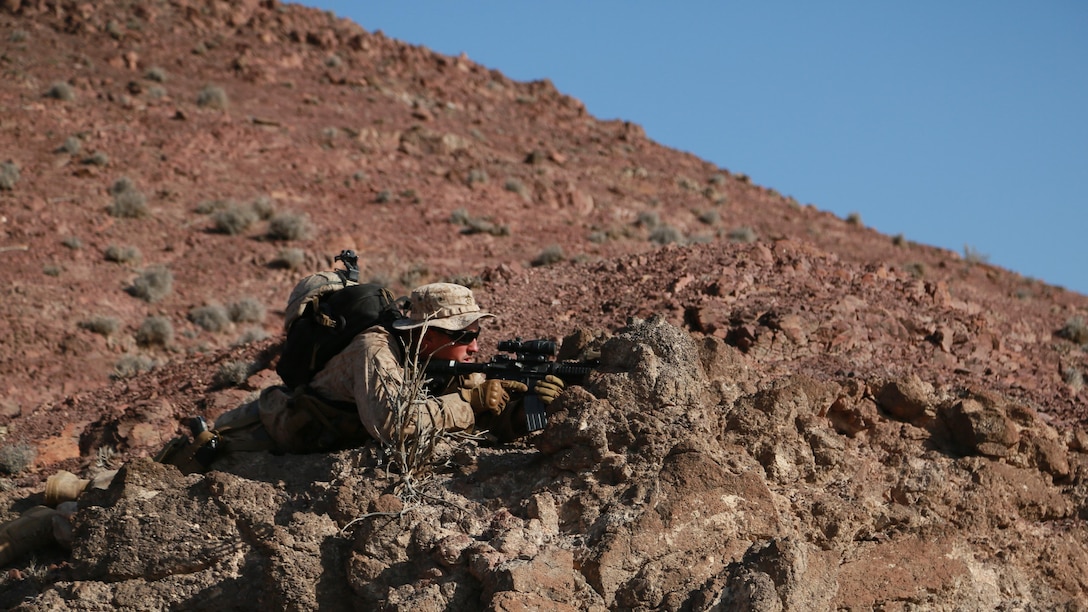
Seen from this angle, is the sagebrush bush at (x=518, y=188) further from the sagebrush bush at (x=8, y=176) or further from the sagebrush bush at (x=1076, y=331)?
the sagebrush bush at (x=1076, y=331)

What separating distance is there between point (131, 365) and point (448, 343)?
848 cm

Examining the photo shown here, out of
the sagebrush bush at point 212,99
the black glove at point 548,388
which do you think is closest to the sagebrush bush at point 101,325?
the black glove at point 548,388

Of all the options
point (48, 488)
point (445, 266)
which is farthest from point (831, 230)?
point (48, 488)

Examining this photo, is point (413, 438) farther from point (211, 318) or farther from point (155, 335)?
point (211, 318)

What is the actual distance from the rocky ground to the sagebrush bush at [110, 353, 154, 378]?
0.07 meters

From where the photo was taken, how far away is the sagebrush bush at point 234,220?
677 inches

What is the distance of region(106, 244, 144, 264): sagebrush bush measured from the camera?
15.8 metres

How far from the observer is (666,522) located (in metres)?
4.45

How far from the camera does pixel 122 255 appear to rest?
15.7 meters

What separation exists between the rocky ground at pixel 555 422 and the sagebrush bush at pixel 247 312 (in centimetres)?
14

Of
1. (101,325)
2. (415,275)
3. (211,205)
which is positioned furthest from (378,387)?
(211,205)

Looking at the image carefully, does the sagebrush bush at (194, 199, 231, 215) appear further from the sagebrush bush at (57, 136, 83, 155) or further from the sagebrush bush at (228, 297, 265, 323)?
the sagebrush bush at (228, 297, 265, 323)

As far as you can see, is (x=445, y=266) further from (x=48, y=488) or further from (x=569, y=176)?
(x=48, y=488)

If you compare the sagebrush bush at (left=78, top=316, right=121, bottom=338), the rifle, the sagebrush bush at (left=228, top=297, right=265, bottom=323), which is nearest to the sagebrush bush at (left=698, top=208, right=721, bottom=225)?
the sagebrush bush at (left=228, top=297, right=265, bottom=323)
